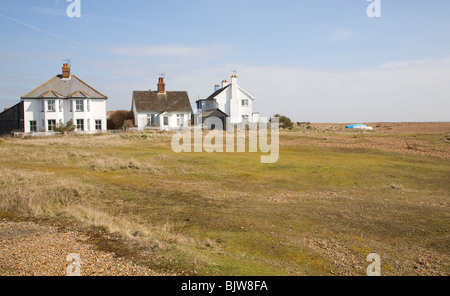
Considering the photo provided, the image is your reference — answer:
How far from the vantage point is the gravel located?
7.17 metres

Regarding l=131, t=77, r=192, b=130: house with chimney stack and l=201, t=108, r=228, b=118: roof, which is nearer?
l=131, t=77, r=192, b=130: house with chimney stack

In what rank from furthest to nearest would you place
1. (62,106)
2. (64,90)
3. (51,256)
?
(64,90) < (62,106) < (51,256)

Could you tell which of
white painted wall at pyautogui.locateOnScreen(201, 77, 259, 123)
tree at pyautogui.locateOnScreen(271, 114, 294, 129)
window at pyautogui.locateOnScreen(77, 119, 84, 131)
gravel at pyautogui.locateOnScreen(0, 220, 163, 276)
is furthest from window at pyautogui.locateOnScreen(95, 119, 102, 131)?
gravel at pyautogui.locateOnScreen(0, 220, 163, 276)

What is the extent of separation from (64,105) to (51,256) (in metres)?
46.2

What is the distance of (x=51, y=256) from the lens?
25.9 ft

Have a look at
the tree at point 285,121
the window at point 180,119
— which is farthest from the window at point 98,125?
the tree at point 285,121

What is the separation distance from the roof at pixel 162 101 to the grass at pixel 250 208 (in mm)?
31846

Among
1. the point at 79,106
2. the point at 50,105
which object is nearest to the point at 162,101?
the point at 79,106

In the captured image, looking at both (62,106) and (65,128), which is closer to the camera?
(65,128)

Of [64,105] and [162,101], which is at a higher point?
[162,101]

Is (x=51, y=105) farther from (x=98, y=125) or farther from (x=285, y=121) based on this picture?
(x=285, y=121)

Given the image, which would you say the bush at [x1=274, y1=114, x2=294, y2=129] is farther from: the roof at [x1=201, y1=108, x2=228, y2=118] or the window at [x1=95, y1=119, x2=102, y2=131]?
the window at [x1=95, y1=119, x2=102, y2=131]

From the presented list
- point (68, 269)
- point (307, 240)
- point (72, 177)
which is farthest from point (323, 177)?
point (68, 269)

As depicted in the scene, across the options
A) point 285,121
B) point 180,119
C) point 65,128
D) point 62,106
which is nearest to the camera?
point 65,128
